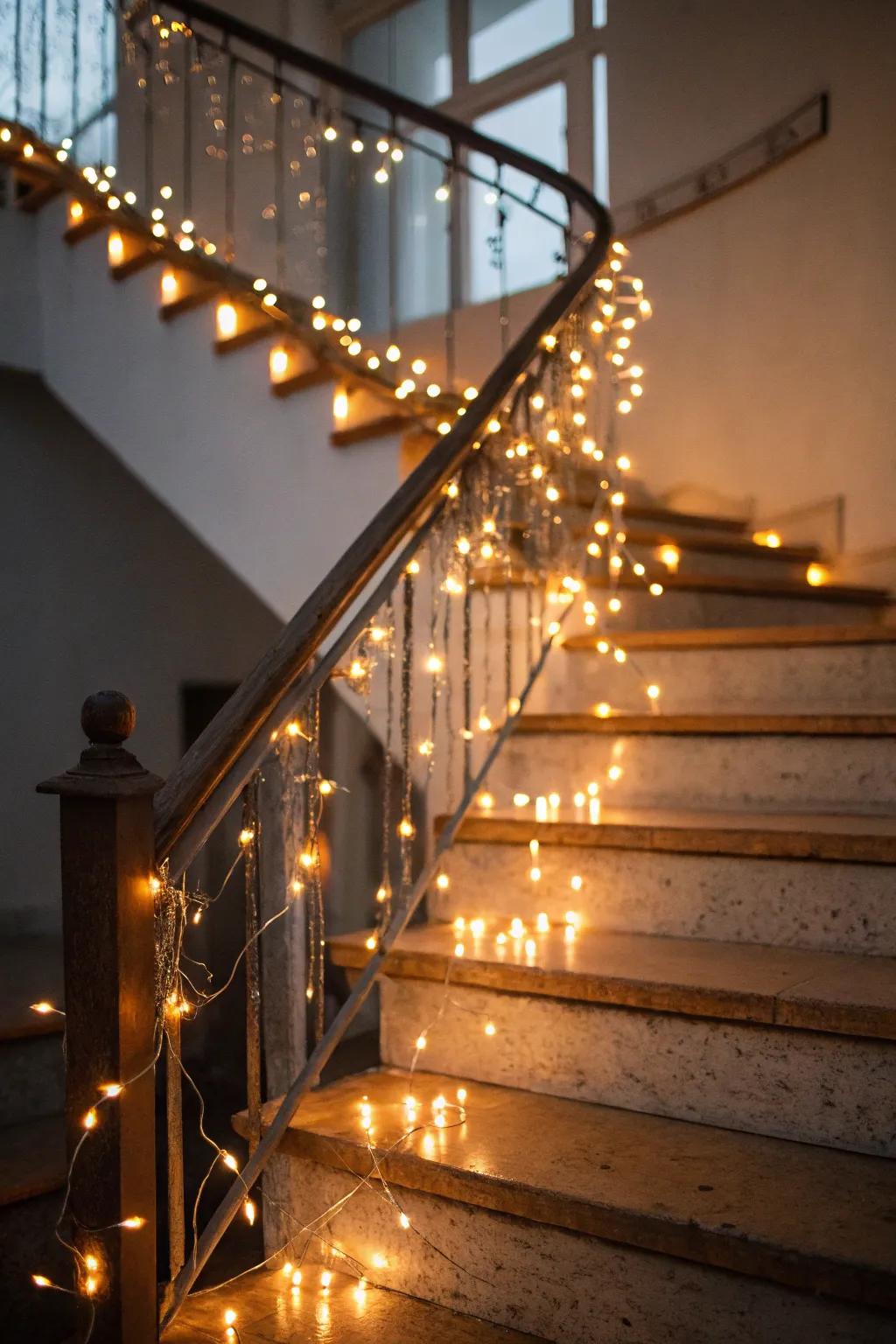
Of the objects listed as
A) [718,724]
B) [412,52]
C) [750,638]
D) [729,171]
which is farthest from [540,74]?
[718,724]

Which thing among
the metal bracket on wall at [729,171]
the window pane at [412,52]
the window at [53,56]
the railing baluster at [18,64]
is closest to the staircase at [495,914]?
the window at [53,56]

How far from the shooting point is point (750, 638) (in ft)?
8.96

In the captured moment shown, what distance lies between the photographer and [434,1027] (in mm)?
2064

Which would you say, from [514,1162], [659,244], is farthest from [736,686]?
[659,244]

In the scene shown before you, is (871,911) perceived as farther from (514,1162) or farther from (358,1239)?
(358,1239)

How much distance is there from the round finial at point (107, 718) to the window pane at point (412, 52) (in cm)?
534

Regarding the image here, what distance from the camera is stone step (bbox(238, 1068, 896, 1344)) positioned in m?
1.39

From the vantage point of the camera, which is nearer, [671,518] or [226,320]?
[226,320]

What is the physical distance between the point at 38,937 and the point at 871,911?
3.20 m

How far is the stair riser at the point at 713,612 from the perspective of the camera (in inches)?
121

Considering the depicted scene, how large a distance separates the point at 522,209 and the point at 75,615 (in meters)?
2.72

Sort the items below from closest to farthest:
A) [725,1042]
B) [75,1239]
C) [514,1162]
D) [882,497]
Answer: [75,1239] < [514,1162] < [725,1042] < [882,497]

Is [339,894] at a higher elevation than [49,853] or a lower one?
lower

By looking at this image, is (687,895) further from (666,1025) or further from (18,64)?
(18,64)
